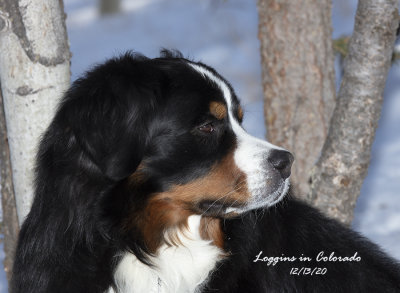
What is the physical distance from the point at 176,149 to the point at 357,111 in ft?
5.21

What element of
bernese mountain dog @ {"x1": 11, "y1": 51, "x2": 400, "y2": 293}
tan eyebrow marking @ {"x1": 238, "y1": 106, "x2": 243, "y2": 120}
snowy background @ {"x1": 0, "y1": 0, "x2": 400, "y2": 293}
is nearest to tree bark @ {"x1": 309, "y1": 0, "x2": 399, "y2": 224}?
tan eyebrow marking @ {"x1": 238, "y1": 106, "x2": 243, "y2": 120}

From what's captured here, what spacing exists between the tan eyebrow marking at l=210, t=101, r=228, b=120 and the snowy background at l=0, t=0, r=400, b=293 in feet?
9.26

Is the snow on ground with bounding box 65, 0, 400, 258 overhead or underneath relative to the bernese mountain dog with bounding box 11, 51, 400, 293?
underneath

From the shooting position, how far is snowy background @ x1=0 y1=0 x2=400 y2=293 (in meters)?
6.95

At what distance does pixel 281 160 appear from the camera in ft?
9.74

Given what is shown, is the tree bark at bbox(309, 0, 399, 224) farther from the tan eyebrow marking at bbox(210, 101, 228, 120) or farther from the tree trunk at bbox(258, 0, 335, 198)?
the tan eyebrow marking at bbox(210, 101, 228, 120)

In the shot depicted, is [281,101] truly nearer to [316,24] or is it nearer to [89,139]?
[316,24]

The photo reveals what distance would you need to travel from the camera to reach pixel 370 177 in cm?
762

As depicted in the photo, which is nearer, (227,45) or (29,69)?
(29,69)

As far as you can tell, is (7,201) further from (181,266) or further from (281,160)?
(281,160)

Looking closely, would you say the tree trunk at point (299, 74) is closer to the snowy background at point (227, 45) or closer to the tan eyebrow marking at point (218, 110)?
the snowy background at point (227, 45)

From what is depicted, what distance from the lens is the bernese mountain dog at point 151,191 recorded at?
289 cm

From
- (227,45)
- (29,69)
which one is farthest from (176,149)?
(227,45)

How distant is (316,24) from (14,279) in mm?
2883
